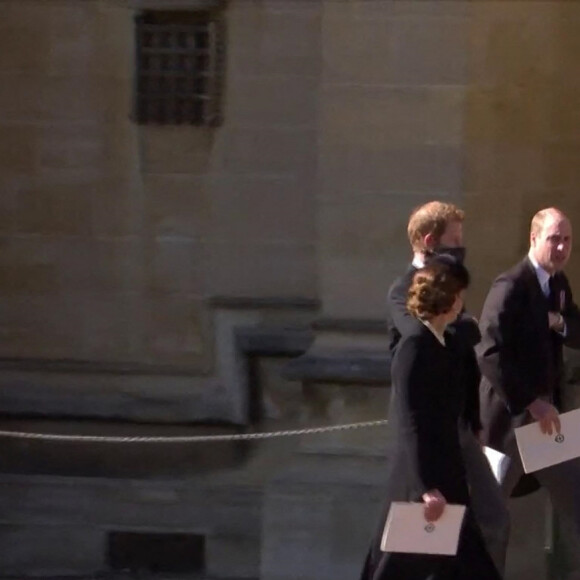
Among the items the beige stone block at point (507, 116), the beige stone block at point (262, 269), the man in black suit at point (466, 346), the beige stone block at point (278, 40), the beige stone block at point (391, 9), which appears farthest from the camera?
the beige stone block at point (262, 269)

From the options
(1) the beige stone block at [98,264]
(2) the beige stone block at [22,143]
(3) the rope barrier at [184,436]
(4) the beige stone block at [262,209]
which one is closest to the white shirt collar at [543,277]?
(3) the rope barrier at [184,436]

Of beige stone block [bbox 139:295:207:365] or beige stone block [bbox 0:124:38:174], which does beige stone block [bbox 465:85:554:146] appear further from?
beige stone block [bbox 0:124:38:174]

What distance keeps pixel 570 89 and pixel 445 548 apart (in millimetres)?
2743

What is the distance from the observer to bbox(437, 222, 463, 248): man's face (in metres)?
5.46

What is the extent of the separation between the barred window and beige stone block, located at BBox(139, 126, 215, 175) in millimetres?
41

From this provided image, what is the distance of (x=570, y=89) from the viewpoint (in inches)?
277

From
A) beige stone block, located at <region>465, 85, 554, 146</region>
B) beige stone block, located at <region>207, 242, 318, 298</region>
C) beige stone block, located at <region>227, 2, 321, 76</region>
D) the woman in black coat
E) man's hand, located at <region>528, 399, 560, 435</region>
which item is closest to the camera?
the woman in black coat

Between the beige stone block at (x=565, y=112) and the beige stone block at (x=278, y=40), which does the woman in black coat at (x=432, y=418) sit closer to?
the beige stone block at (x=565, y=112)

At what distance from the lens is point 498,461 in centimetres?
582

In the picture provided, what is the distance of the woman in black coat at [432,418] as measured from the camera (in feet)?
16.2

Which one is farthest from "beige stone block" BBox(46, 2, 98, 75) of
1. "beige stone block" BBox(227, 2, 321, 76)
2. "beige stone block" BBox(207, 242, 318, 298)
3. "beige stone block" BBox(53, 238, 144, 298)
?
"beige stone block" BBox(207, 242, 318, 298)

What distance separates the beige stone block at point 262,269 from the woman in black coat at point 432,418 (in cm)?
215

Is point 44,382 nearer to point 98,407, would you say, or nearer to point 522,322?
point 98,407

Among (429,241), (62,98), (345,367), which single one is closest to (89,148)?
(62,98)
